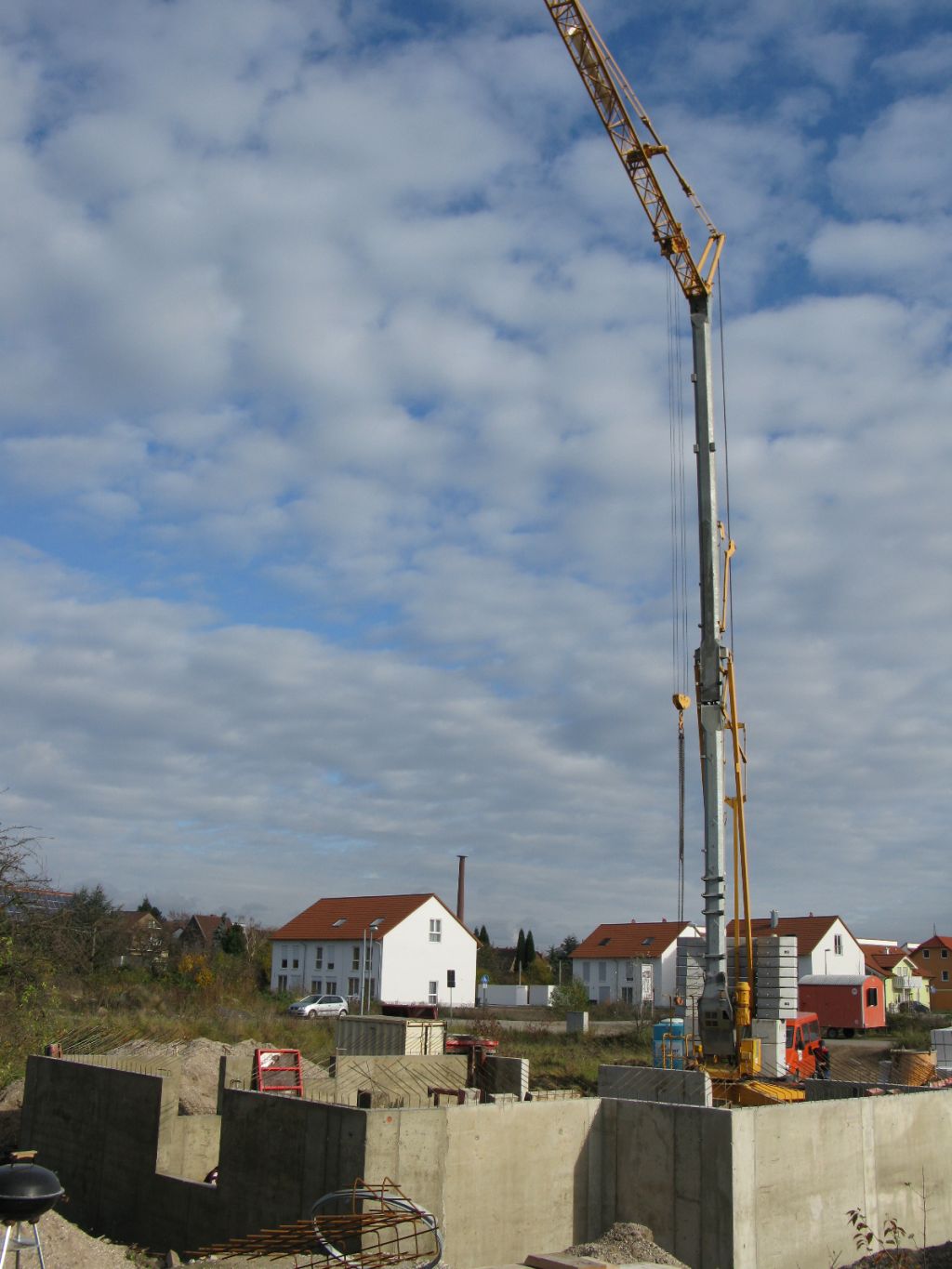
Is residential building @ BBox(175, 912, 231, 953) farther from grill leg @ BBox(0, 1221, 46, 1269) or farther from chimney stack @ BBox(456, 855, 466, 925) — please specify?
grill leg @ BBox(0, 1221, 46, 1269)

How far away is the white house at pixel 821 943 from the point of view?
192 feet

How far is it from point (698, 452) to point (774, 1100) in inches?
467

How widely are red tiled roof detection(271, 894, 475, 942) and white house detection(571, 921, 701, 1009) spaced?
428 inches

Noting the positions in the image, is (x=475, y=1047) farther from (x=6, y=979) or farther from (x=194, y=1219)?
(x=6, y=979)

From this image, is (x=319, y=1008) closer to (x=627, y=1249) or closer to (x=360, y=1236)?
(x=627, y=1249)

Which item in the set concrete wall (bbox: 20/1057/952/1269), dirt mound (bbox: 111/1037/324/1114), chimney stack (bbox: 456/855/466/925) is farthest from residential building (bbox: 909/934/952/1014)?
concrete wall (bbox: 20/1057/952/1269)

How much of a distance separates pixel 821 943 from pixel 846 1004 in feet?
56.8

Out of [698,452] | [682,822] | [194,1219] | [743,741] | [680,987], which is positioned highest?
[698,452]

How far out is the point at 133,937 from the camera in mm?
58656

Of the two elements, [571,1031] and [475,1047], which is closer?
[475,1047]

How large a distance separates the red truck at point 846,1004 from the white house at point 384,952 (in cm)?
2018

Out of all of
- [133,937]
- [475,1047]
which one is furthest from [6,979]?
[133,937]

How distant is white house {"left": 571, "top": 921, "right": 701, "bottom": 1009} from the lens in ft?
214

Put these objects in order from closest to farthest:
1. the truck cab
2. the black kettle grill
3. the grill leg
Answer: the black kettle grill
the grill leg
the truck cab
